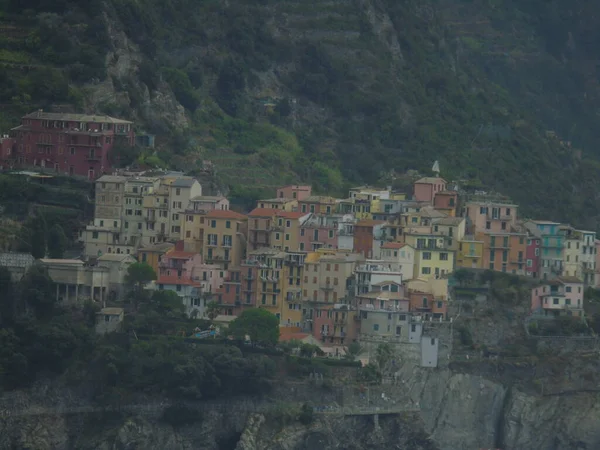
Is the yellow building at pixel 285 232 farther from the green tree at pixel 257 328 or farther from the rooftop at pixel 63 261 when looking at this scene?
the rooftop at pixel 63 261

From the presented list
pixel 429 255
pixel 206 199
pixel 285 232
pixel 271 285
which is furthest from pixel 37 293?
pixel 429 255

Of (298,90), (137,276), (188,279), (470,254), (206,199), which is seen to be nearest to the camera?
(137,276)

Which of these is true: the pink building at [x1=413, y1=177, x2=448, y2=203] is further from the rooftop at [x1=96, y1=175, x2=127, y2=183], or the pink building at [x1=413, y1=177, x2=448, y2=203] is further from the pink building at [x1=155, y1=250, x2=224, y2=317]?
the rooftop at [x1=96, y1=175, x2=127, y2=183]

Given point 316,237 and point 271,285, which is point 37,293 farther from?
point 316,237

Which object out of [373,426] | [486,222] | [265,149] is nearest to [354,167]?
[265,149]

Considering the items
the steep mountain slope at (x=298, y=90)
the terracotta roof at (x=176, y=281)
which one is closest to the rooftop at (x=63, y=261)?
the terracotta roof at (x=176, y=281)

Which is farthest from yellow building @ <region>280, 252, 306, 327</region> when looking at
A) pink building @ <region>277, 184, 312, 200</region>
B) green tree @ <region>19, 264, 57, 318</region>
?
green tree @ <region>19, 264, 57, 318</region>
